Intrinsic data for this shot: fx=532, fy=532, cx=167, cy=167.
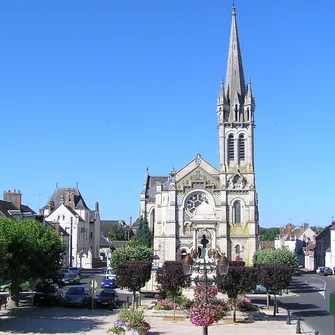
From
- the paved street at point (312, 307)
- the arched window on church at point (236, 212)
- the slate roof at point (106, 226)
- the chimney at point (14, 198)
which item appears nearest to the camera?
the paved street at point (312, 307)

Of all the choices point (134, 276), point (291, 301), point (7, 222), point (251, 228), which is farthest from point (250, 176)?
point (7, 222)

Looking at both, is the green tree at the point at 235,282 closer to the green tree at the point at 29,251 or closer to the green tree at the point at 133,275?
the green tree at the point at 133,275

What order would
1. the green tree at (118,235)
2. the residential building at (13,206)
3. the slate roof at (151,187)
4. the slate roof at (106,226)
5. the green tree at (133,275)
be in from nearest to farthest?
1. the green tree at (133,275)
2. the residential building at (13,206)
3. the slate roof at (151,187)
4. the green tree at (118,235)
5. the slate roof at (106,226)

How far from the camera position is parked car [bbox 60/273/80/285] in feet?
183

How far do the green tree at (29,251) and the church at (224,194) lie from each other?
40.7m

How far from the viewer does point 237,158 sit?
83.6m

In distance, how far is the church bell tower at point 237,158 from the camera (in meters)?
79.9

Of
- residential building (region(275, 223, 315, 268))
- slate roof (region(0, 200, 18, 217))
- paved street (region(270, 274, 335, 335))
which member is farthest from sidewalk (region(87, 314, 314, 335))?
residential building (region(275, 223, 315, 268))

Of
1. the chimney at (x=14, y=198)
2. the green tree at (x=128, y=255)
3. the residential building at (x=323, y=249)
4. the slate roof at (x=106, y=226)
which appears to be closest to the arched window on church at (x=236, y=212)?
the residential building at (x=323, y=249)

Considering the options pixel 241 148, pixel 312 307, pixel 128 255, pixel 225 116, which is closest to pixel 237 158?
pixel 241 148

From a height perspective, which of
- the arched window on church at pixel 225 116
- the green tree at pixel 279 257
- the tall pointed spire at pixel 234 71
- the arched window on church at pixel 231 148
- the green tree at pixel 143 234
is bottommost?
the green tree at pixel 279 257

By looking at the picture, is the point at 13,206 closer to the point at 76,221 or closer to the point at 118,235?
the point at 76,221

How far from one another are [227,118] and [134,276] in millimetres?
52128

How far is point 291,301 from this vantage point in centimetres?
4425
